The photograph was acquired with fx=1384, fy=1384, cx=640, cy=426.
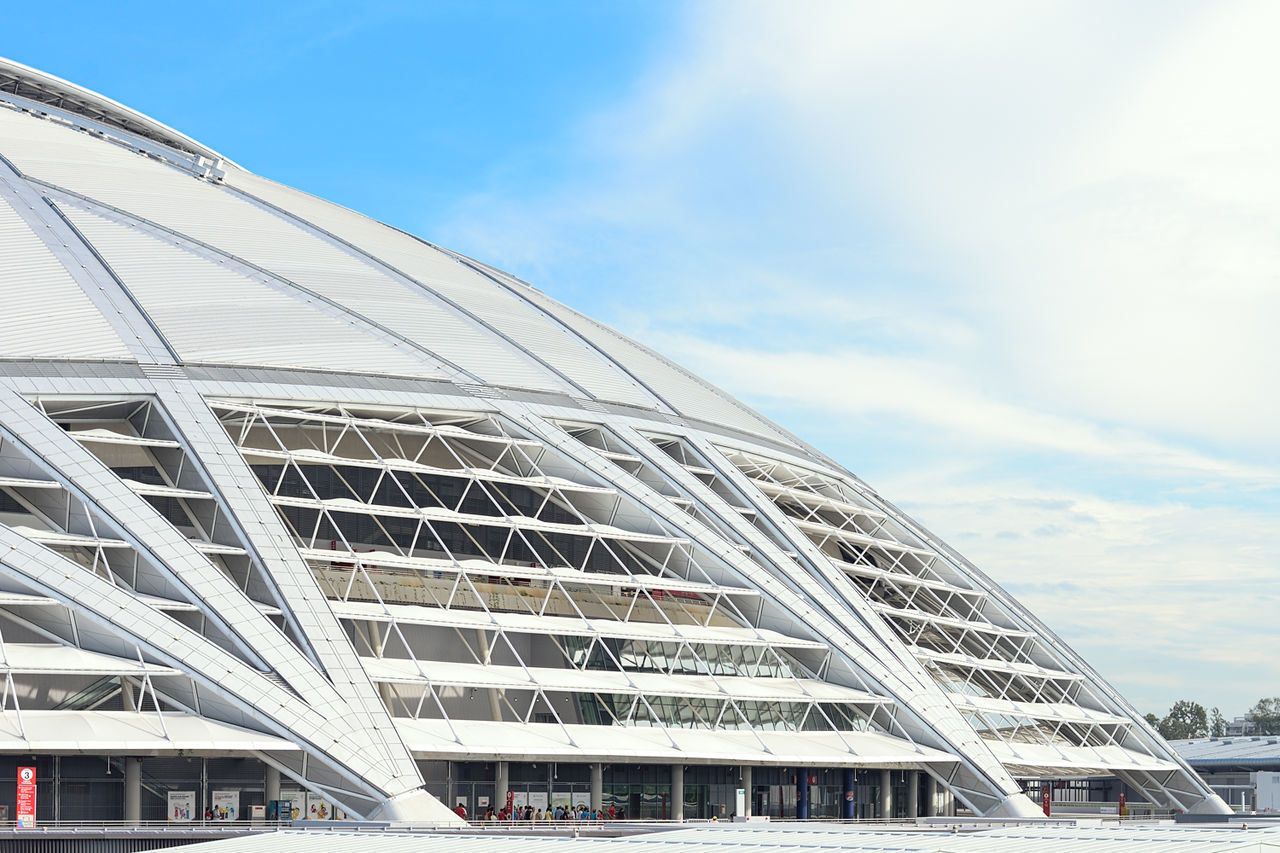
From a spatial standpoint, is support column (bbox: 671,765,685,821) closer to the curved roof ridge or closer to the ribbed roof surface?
the ribbed roof surface

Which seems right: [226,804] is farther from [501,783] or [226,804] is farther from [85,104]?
[85,104]

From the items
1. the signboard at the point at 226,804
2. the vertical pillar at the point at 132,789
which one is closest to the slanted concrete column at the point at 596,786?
the signboard at the point at 226,804

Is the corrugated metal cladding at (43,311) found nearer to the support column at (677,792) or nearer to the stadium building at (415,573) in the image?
the stadium building at (415,573)

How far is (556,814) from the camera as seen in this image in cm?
4422

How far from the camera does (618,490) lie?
50812mm

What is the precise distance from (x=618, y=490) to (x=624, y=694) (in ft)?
29.1

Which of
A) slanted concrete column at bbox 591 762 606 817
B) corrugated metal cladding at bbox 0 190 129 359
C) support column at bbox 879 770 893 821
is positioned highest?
corrugated metal cladding at bbox 0 190 129 359

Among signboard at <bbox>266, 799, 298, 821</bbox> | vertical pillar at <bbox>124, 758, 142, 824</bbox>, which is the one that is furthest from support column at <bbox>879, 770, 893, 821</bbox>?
vertical pillar at <bbox>124, 758, 142, 824</bbox>

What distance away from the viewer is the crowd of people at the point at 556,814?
42906mm

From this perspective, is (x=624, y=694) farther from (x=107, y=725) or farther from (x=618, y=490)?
(x=107, y=725)

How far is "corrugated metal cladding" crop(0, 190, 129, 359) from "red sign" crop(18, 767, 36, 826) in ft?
47.9

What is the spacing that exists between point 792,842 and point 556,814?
21523 mm

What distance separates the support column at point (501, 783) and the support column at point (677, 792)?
592 cm

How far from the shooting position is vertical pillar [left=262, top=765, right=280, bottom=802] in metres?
41.1
